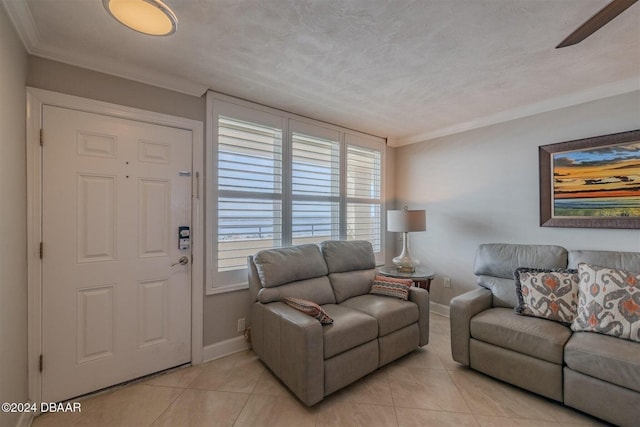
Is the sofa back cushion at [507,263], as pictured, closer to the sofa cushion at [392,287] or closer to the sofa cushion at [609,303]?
the sofa cushion at [609,303]

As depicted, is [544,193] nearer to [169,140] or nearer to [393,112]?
[393,112]

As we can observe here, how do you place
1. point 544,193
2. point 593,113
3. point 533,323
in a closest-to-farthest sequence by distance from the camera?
point 533,323 < point 593,113 < point 544,193

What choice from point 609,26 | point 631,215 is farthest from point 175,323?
point 631,215

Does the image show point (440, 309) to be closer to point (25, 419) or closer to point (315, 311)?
point (315, 311)

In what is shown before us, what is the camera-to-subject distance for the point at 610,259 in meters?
2.20

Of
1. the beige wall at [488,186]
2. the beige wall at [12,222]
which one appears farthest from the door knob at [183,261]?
the beige wall at [488,186]

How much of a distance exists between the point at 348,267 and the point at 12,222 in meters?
2.52

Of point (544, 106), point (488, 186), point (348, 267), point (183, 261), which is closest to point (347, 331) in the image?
point (348, 267)

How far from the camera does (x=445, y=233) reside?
3615mm

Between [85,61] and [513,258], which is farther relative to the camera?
[513,258]

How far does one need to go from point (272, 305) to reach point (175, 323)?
0.84 meters

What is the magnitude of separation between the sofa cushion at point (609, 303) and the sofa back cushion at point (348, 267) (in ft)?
5.46

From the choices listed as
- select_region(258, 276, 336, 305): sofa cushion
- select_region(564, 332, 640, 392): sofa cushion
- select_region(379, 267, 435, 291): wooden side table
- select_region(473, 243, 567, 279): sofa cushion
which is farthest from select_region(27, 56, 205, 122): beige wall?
select_region(564, 332, 640, 392): sofa cushion

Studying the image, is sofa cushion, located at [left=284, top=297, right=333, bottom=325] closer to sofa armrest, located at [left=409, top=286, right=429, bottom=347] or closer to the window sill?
the window sill
